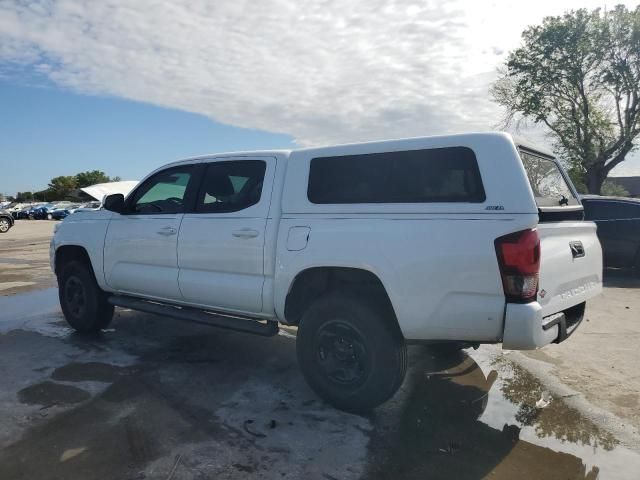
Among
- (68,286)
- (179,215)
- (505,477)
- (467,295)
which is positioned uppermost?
(179,215)

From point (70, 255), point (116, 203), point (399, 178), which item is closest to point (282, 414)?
point (399, 178)

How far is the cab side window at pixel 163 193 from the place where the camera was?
514cm

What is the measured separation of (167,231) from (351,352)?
2.31m

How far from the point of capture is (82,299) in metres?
6.00

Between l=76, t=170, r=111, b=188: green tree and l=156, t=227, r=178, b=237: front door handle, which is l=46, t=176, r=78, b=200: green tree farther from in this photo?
l=156, t=227, r=178, b=237: front door handle

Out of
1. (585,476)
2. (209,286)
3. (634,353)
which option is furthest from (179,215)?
(634,353)

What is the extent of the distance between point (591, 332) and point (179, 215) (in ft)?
16.9

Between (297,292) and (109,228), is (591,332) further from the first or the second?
(109,228)

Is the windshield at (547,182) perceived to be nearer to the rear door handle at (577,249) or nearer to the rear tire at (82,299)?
the rear door handle at (577,249)

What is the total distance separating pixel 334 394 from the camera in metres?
3.93

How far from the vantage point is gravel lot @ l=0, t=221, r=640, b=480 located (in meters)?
3.19

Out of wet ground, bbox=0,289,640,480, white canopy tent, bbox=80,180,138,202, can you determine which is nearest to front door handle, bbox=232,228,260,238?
wet ground, bbox=0,289,640,480

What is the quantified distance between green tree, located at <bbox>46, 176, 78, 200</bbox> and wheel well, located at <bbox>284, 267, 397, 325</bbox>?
99.7 metres

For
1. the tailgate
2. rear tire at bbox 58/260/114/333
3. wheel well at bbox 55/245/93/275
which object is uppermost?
the tailgate
